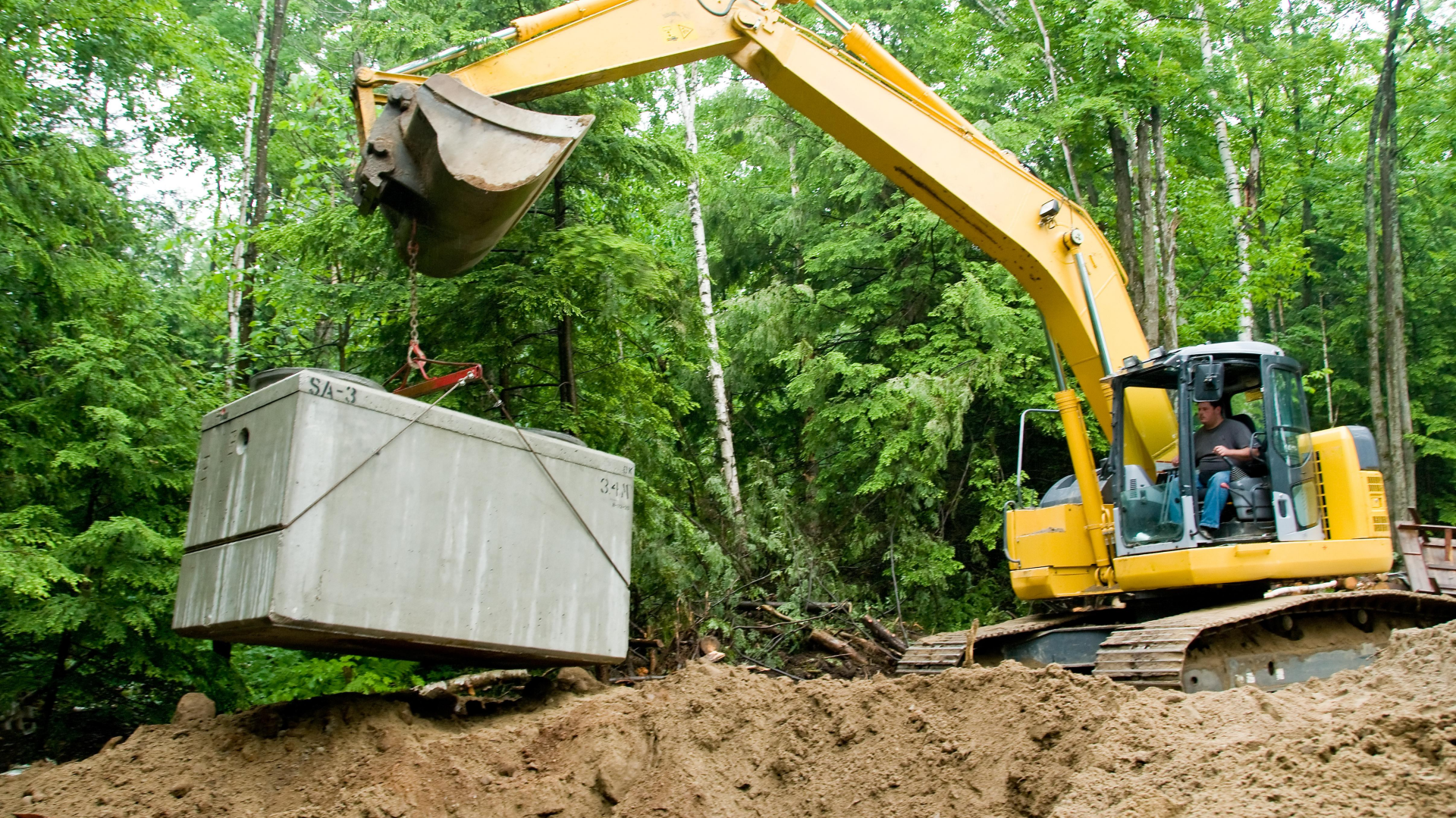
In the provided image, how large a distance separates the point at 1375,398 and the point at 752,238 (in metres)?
10.1

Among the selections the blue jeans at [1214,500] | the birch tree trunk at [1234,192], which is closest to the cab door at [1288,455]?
the blue jeans at [1214,500]

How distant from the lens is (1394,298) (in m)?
15.1

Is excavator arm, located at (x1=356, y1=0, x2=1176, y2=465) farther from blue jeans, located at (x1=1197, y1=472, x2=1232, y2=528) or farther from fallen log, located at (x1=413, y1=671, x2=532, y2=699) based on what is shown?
fallen log, located at (x1=413, y1=671, x2=532, y2=699)

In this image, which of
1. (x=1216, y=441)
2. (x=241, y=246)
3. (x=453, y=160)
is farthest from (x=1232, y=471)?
(x=241, y=246)

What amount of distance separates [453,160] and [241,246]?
10.9m

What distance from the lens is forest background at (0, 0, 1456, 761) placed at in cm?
748

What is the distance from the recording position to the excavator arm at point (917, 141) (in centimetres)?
650

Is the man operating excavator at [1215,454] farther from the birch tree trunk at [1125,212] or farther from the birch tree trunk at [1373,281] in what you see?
the birch tree trunk at [1373,281]

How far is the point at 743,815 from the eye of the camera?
4707 mm

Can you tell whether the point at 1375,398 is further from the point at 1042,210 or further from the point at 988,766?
the point at 988,766

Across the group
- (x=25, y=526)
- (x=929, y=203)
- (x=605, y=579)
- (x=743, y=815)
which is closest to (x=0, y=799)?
(x=25, y=526)

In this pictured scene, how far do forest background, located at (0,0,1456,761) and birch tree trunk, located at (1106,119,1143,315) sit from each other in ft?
0.24

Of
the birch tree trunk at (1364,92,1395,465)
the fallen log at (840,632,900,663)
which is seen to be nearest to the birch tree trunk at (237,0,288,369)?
the fallen log at (840,632,900,663)

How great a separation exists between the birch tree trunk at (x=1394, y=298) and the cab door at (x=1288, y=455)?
934 cm
